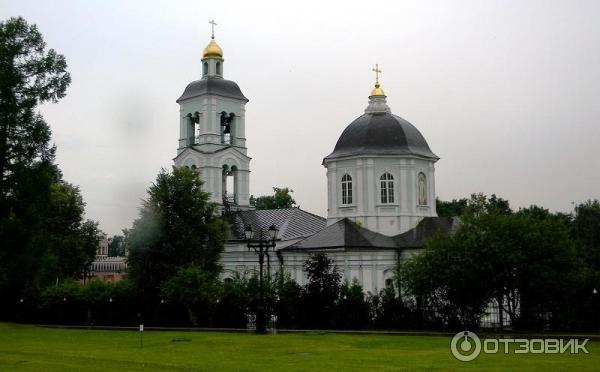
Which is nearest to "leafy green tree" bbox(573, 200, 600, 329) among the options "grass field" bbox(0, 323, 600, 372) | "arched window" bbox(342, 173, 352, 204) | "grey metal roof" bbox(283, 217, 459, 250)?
"grass field" bbox(0, 323, 600, 372)

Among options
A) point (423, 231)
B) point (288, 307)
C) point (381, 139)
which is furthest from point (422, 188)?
point (288, 307)

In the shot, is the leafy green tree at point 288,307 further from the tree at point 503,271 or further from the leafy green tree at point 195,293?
the tree at point 503,271

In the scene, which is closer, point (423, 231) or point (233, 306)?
point (233, 306)

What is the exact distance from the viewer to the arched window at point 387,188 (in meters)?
50.8

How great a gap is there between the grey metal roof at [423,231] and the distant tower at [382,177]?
2.31ft

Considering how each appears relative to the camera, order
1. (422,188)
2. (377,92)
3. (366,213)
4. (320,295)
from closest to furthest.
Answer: (320,295)
(366,213)
(422,188)
(377,92)

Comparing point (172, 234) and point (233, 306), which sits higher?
point (172, 234)

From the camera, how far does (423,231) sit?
49.3 m

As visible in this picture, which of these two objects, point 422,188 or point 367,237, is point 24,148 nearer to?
point 367,237

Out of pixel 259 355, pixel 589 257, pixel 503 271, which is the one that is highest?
pixel 589 257

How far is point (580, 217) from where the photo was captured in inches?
3009

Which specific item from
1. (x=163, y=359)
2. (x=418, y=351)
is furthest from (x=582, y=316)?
(x=163, y=359)

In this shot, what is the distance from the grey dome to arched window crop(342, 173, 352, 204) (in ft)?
5.20

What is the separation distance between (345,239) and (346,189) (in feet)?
17.2
